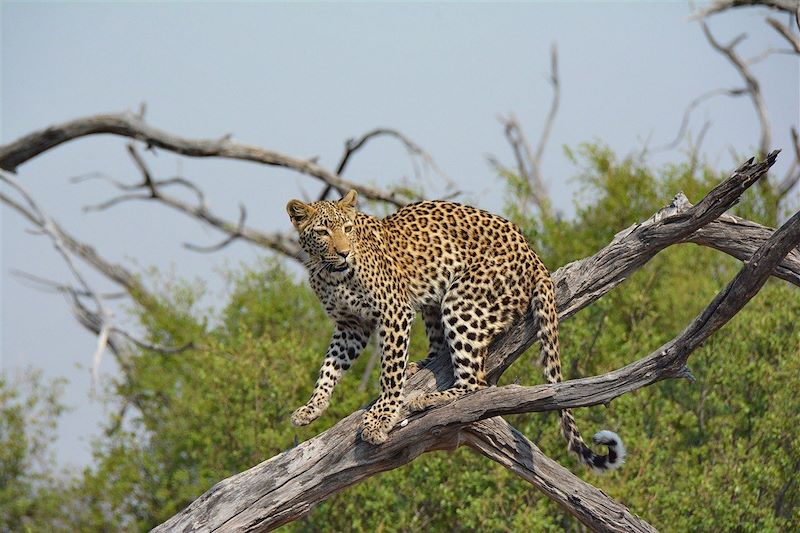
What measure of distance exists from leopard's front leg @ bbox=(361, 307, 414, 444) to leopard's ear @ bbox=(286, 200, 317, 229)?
93 centimetres

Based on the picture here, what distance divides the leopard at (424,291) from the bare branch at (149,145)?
427 inches

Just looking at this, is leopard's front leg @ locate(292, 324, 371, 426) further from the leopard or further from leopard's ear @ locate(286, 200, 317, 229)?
leopard's ear @ locate(286, 200, 317, 229)

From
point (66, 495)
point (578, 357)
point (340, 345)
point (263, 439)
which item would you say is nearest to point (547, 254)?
point (578, 357)

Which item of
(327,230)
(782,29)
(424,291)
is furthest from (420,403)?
(782,29)

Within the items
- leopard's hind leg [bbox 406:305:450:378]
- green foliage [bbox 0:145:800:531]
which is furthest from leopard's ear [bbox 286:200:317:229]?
green foliage [bbox 0:145:800:531]

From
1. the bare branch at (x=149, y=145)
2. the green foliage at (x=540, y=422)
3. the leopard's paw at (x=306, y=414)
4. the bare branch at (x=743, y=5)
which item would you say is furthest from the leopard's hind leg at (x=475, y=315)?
the bare branch at (x=743, y=5)

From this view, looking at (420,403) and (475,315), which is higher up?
(475,315)

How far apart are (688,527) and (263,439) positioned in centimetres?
533

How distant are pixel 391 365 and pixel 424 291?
2.06 ft

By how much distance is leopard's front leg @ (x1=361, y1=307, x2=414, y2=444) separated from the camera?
9273mm

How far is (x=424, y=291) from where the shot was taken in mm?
9562

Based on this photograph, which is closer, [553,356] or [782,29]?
[553,356]

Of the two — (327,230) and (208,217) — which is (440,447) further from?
(208,217)

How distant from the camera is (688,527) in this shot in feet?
47.9
